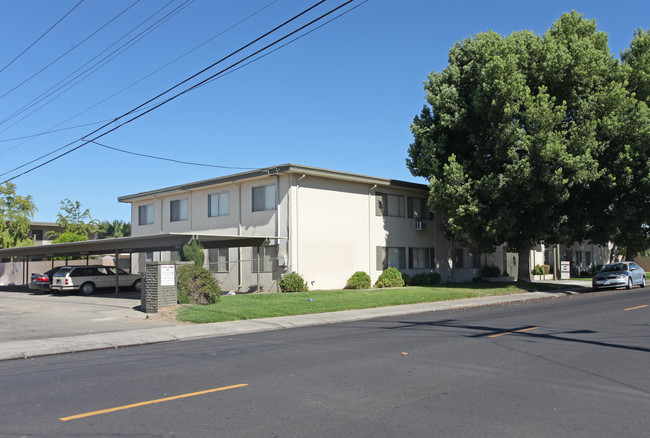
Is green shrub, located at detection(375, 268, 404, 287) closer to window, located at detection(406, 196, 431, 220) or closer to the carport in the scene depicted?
window, located at detection(406, 196, 431, 220)

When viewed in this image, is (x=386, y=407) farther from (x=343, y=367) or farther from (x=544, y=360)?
(x=544, y=360)

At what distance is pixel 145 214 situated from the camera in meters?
36.1

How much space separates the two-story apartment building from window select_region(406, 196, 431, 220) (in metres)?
0.06

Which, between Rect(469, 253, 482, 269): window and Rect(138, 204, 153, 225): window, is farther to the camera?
Rect(469, 253, 482, 269): window

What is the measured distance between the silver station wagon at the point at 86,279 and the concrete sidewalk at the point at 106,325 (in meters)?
5.24

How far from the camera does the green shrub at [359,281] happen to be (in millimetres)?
28656

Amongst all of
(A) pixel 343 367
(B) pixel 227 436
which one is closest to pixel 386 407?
(B) pixel 227 436

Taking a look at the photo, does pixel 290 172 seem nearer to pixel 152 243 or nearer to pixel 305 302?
pixel 152 243

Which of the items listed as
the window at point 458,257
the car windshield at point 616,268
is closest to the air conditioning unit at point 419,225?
the window at point 458,257

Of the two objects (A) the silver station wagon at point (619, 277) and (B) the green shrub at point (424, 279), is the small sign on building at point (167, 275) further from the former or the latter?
(A) the silver station wagon at point (619, 277)

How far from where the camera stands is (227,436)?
528 centimetres

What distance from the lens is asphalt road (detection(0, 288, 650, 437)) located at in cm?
563

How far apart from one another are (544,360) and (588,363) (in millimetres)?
661

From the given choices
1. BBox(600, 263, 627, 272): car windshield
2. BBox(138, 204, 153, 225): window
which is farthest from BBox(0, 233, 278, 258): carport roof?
BBox(600, 263, 627, 272): car windshield
